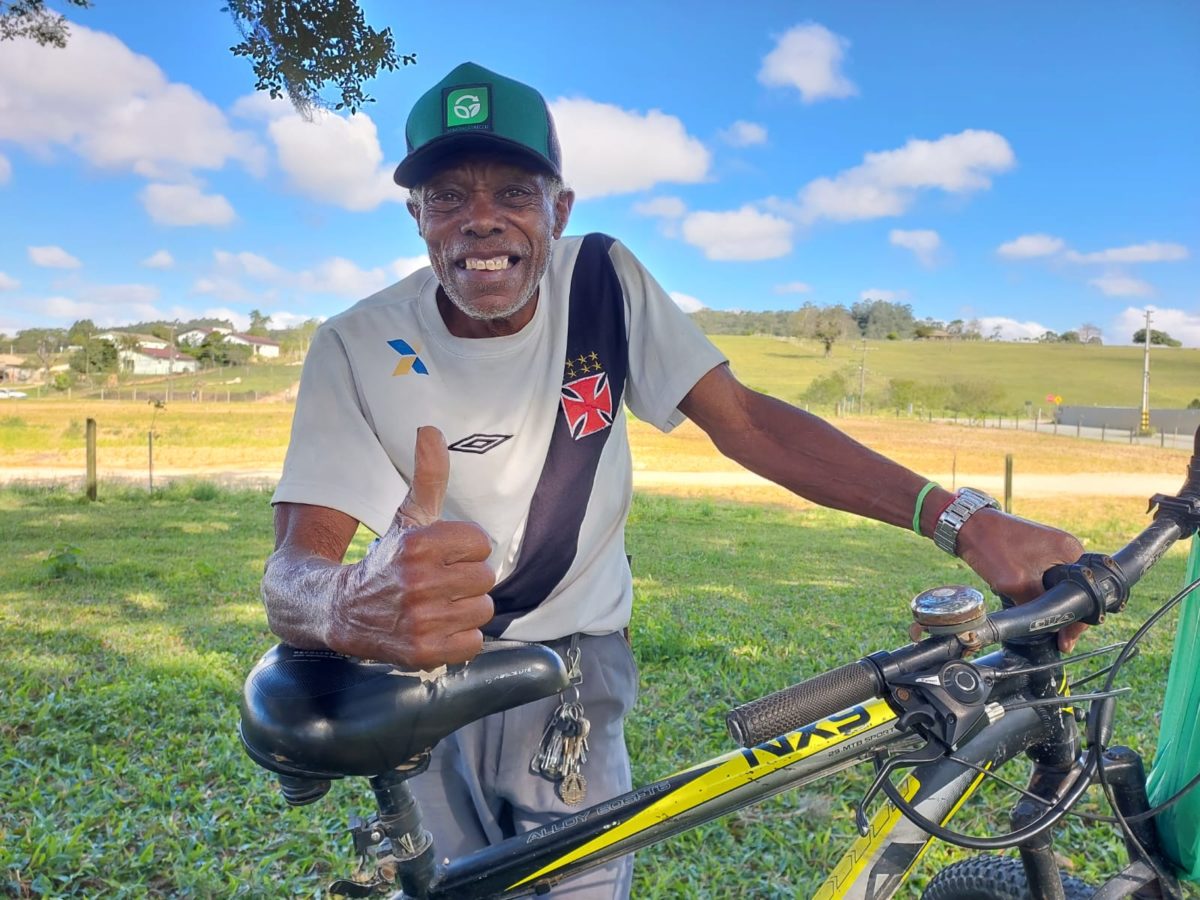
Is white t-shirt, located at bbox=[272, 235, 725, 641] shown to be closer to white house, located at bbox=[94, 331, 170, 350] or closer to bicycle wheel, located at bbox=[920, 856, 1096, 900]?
bicycle wheel, located at bbox=[920, 856, 1096, 900]

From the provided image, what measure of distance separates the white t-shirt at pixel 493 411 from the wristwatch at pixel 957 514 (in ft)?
2.11

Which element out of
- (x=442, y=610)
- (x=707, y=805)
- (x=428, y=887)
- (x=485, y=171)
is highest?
(x=485, y=171)

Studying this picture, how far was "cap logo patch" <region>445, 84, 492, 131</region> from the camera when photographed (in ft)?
5.86

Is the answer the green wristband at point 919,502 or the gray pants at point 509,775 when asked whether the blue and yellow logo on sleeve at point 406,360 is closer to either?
the gray pants at point 509,775

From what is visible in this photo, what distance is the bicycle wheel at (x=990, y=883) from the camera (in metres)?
1.73

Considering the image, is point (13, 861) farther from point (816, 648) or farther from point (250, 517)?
point (250, 517)

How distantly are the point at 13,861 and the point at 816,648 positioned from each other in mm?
4450

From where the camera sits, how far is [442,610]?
1.03 metres

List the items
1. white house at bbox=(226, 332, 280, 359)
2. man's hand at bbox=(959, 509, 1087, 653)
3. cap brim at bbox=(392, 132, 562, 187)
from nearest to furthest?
man's hand at bbox=(959, 509, 1087, 653) < cap brim at bbox=(392, 132, 562, 187) < white house at bbox=(226, 332, 280, 359)

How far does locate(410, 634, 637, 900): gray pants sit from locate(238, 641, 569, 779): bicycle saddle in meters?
0.74

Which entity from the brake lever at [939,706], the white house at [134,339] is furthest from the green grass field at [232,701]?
the white house at [134,339]

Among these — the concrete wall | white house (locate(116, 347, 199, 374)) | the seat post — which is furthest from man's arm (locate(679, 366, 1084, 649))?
the concrete wall

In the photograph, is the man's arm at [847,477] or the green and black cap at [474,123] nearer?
the man's arm at [847,477]

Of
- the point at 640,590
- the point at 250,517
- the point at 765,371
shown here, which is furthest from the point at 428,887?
the point at 765,371
